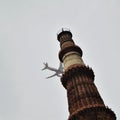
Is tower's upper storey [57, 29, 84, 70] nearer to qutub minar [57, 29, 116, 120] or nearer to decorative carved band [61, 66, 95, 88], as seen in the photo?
qutub minar [57, 29, 116, 120]

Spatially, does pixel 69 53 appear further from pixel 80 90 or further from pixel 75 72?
pixel 80 90

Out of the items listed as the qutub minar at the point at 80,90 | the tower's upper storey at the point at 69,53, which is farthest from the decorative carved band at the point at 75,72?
the tower's upper storey at the point at 69,53

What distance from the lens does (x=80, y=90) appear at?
25.9 metres

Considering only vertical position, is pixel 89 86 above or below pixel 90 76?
below

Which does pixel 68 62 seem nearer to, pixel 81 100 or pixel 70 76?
pixel 70 76

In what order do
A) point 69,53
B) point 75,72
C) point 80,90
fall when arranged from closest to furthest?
point 80,90 → point 75,72 → point 69,53

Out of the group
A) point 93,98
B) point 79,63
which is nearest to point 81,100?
point 93,98

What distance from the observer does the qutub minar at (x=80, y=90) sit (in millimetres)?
23422

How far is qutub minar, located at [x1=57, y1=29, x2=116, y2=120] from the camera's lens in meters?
23.4

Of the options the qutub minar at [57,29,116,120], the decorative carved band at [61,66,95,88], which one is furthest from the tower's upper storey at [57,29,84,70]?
the decorative carved band at [61,66,95,88]

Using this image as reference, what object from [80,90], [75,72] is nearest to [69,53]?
[75,72]

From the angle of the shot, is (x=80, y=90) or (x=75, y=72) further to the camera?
(x=75, y=72)

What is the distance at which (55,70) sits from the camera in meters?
82.5

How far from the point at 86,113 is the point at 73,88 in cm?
400
